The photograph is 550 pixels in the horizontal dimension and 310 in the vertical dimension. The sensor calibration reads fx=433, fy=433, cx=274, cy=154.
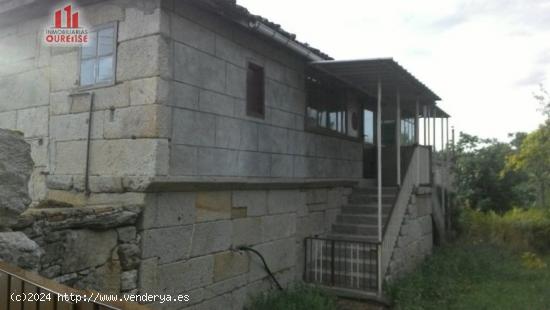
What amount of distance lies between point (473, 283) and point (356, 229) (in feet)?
8.88

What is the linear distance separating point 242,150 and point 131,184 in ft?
5.80

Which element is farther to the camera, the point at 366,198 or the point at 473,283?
the point at 366,198

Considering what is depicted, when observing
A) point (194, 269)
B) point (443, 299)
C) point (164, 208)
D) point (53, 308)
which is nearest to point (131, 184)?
point (164, 208)

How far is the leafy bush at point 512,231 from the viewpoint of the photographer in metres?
12.8

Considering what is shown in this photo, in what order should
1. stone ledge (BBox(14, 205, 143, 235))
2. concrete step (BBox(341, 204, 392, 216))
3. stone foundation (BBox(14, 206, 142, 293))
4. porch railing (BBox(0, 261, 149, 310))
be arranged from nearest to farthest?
porch railing (BBox(0, 261, 149, 310)) → stone ledge (BBox(14, 205, 143, 235)) → stone foundation (BBox(14, 206, 142, 293)) → concrete step (BBox(341, 204, 392, 216))

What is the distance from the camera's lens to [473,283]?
855 cm

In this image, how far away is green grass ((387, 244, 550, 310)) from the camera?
275 inches

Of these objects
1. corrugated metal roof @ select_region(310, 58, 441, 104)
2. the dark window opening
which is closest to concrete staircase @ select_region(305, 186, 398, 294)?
corrugated metal roof @ select_region(310, 58, 441, 104)

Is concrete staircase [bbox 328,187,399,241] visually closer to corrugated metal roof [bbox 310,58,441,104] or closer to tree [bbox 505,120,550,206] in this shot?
corrugated metal roof [bbox 310,58,441,104]

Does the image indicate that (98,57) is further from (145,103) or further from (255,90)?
(255,90)

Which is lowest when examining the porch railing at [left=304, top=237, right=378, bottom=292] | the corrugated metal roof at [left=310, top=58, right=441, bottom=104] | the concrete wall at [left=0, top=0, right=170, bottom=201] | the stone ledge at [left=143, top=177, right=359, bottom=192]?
the porch railing at [left=304, top=237, right=378, bottom=292]

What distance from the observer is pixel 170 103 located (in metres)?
4.70

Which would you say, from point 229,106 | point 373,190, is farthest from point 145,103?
point 373,190

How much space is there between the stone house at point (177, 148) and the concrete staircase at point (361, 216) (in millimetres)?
107
